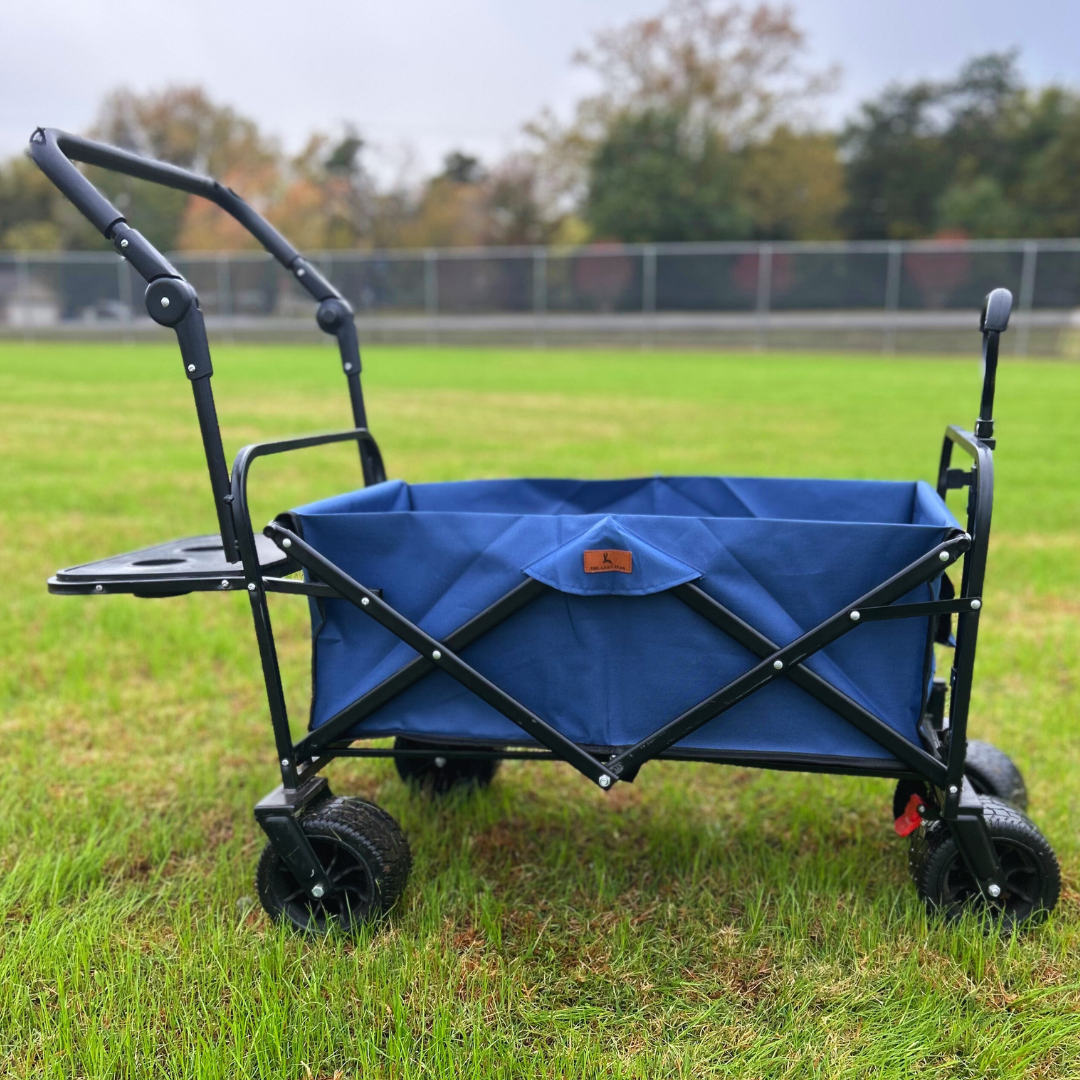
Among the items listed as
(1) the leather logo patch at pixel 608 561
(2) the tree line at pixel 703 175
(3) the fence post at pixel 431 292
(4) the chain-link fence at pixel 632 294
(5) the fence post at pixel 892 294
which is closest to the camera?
(1) the leather logo patch at pixel 608 561

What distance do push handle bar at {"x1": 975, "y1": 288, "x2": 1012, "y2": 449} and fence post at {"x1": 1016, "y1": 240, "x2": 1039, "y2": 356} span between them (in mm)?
19745

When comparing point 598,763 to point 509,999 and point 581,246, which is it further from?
point 581,246

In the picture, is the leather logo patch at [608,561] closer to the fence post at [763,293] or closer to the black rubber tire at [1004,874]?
the black rubber tire at [1004,874]

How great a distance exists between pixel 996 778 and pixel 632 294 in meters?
20.6

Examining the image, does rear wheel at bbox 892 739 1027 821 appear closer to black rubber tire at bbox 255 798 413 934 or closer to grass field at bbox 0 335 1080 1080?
grass field at bbox 0 335 1080 1080

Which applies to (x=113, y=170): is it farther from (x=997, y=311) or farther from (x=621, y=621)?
(x=997, y=311)

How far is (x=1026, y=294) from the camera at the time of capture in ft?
64.6

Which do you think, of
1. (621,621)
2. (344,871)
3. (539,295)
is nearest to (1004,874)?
(621,621)

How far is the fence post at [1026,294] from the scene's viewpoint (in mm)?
19453

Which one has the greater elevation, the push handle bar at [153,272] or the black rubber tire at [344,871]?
the push handle bar at [153,272]

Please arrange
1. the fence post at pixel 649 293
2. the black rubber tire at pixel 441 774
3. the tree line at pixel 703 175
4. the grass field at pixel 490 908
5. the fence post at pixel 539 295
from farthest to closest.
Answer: the tree line at pixel 703 175
the fence post at pixel 539 295
the fence post at pixel 649 293
the black rubber tire at pixel 441 774
the grass field at pixel 490 908

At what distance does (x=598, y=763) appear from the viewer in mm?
1940

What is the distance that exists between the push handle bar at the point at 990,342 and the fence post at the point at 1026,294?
1975 cm

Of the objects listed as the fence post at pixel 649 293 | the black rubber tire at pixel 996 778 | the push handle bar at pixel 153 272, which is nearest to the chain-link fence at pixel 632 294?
the fence post at pixel 649 293
